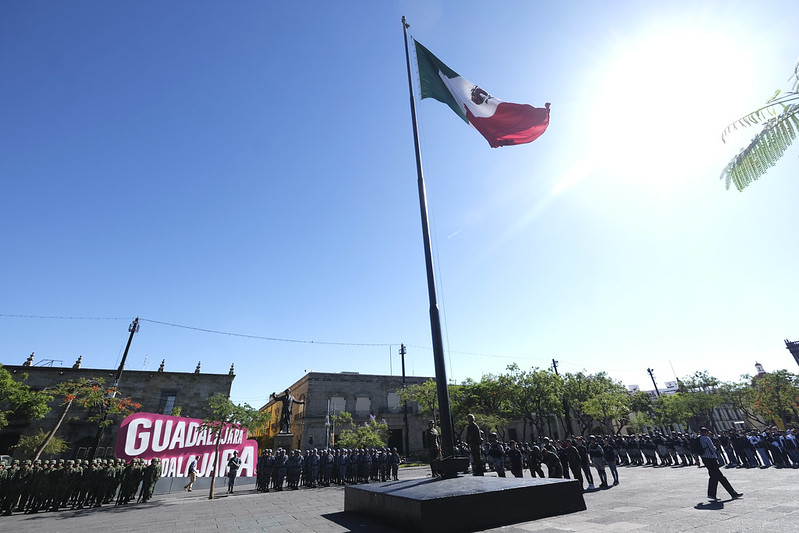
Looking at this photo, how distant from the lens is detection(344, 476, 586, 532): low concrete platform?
5.48 m

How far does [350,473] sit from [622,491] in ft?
42.7

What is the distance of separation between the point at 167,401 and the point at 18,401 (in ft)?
29.0

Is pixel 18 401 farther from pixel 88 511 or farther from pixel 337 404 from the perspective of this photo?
pixel 337 404

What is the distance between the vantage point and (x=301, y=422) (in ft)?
120

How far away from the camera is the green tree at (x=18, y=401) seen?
2389 centimetres

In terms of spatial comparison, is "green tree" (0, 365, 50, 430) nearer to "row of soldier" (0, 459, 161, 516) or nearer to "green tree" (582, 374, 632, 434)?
"row of soldier" (0, 459, 161, 516)

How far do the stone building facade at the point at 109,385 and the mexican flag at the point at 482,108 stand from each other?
2943 cm

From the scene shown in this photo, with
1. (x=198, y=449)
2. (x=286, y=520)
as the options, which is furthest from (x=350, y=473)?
(x=286, y=520)

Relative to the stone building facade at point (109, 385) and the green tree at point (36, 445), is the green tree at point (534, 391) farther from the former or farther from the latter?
the green tree at point (36, 445)

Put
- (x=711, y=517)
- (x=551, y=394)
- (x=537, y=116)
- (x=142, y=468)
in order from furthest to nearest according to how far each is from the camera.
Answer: (x=551, y=394) → (x=142, y=468) → (x=537, y=116) → (x=711, y=517)

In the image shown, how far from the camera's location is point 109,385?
2845cm

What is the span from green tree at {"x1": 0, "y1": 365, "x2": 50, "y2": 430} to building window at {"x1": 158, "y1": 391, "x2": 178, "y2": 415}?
6.86 m

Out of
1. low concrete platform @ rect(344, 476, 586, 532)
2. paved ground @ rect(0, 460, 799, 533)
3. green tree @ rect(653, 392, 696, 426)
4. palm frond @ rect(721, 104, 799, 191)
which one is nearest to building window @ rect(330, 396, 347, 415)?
paved ground @ rect(0, 460, 799, 533)

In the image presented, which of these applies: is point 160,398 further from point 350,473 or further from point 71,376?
point 350,473
